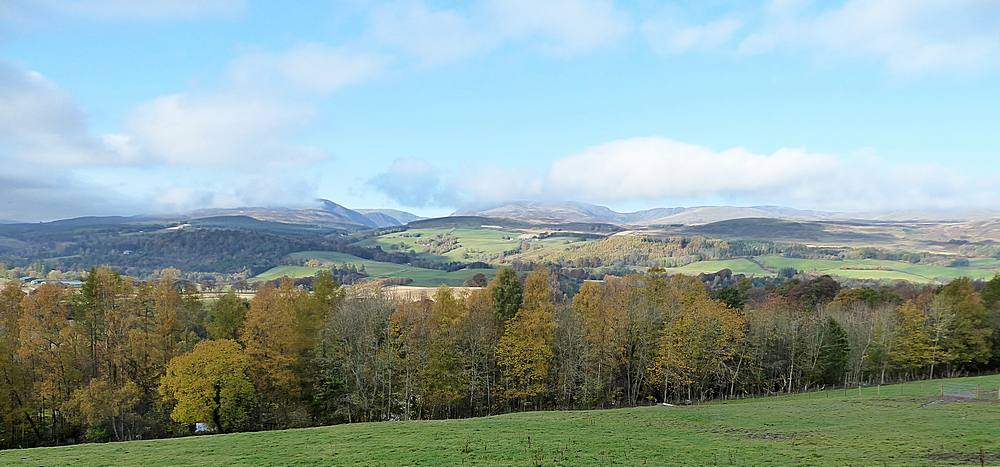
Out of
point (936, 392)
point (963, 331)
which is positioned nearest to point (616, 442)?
point (936, 392)

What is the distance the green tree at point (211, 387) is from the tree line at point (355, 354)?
0.37 ft

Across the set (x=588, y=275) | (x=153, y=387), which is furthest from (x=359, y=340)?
(x=588, y=275)

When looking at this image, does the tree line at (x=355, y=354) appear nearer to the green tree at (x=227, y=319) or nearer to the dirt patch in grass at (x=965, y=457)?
the green tree at (x=227, y=319)

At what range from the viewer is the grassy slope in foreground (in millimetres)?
24359

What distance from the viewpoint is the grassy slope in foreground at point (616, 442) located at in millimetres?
24359

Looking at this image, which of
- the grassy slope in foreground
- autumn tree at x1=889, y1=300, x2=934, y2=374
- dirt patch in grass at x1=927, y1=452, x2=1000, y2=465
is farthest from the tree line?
dirt patch in grass at x1=927, y1=452, x2=1000, y2=465

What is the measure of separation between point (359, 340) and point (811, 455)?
39.5 m

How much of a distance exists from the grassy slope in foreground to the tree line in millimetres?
16494

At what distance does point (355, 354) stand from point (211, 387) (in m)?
12.6

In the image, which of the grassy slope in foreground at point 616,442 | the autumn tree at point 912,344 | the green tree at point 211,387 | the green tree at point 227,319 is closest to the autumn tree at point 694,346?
the grassy slope in foreground at point 616,442

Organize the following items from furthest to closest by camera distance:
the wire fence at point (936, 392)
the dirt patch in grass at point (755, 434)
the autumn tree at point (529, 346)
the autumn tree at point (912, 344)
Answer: the autumn tree at point (912, 344), the autumn tree at point (529, 346), the wire fence at point (936, 392), the dirt patch in grass at point (755, 434)

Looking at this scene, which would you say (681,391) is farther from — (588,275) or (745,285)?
(588,275)

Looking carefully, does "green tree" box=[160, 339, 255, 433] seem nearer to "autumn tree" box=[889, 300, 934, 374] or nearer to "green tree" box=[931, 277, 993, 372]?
"autumn tree" box=[889, 300, 934, 374]

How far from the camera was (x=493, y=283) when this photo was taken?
6062 centimetres
